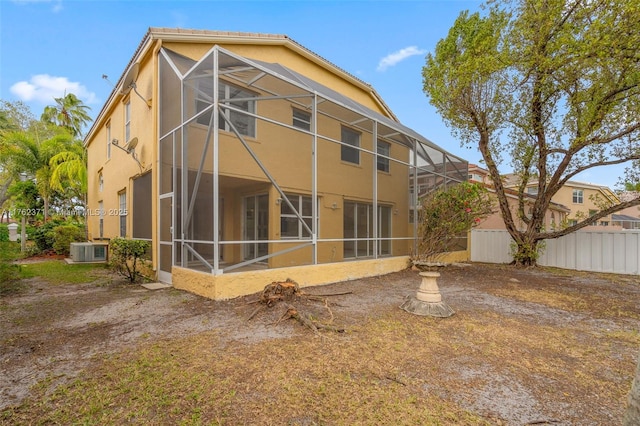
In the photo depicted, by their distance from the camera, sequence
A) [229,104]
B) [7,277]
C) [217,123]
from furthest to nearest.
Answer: [229,104] → [7,277] → [217,123]

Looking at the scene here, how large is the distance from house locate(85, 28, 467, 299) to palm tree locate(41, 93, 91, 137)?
1534 centimetres

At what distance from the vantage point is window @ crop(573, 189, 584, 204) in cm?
2631

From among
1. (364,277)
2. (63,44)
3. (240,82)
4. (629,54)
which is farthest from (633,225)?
(63,44)

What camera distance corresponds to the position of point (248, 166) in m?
8.52

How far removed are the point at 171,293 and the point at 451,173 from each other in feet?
35.5

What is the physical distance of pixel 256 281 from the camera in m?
5.72

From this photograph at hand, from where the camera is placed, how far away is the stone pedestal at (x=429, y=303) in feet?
15.1

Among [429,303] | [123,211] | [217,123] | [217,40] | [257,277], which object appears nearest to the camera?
[429,303]

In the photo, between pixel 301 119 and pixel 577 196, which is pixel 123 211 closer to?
pixel 301 119

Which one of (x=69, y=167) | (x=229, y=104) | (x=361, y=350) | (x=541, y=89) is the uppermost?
(x=541, y=89)

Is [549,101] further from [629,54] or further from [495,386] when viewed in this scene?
[495,386]

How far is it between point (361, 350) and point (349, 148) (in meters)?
8.59

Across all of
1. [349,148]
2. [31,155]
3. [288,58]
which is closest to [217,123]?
[288,58]

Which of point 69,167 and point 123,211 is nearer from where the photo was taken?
point 123,211
